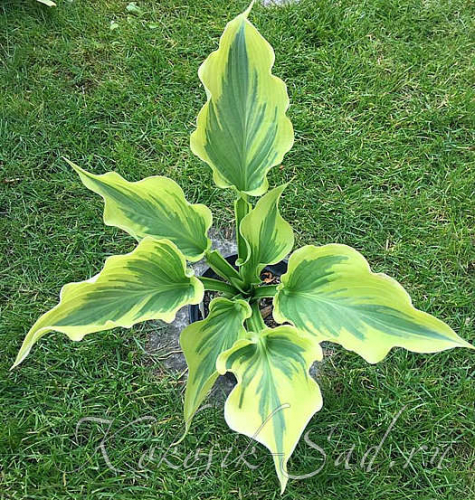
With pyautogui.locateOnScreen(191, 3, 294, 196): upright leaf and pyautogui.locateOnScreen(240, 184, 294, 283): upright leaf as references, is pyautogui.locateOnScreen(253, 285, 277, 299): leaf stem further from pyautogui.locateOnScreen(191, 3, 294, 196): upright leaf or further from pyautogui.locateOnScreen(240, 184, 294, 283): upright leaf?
pyautogui.locateOnScreen(191, 3, 294, 196): upright leaf

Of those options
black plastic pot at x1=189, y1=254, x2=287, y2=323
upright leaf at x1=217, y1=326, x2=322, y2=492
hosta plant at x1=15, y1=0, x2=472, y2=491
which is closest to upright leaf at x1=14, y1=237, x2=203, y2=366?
hosta plant at x1=15, y1=0, x2=472, y2=491

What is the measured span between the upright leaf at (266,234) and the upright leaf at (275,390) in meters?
0.20

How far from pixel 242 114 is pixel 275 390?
53 cm

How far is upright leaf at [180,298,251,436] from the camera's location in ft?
3.37

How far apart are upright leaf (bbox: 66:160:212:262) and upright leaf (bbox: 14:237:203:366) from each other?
0.09 m

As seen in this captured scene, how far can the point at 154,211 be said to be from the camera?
1079 millimetres

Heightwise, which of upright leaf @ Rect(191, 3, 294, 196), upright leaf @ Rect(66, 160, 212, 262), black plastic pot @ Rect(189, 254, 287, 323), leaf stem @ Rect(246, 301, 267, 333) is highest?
upright leaf @ Rect(191, 3, 294, 196)

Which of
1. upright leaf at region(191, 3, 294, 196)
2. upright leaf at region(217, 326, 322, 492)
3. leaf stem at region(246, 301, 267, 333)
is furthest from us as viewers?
leaf stem at region(246, 301, 267, 333)

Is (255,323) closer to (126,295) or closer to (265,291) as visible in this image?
(265,291)

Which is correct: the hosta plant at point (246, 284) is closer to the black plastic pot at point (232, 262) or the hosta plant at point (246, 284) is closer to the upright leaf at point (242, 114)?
the upright leaf at point (242, 114)

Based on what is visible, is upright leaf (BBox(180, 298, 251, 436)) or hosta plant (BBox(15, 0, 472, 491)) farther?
upright leaf (BBox(180, 298, 251, 436))

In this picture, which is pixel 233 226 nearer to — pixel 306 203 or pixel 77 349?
pixel 306 203

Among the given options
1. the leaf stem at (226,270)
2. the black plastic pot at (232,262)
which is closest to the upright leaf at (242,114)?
the leaf stem at (226,270)

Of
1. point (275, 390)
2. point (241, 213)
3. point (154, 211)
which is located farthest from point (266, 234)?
point (275, 390)
